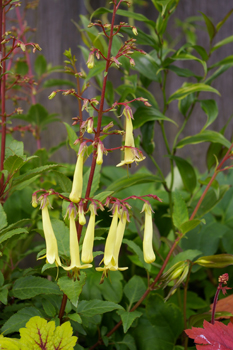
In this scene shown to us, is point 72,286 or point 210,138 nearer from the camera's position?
point 72,286

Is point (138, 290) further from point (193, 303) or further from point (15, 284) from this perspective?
point (15, 284)

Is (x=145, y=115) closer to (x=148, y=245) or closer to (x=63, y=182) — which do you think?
(x=63, y=182)

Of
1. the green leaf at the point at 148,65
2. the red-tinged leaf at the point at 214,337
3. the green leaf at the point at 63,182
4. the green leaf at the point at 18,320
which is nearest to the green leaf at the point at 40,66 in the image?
the green leaf at the point at 148,65

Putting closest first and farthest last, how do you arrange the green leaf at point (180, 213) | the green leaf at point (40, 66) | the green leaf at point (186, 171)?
the green leaf at point (180, 213)
the green leaf at point (186, 171)
the green leaf at point (40, 66)

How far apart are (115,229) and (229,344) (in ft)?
0.90

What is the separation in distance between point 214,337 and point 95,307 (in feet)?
0.75

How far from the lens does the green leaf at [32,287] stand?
2.08 ft

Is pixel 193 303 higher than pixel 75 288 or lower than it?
lower

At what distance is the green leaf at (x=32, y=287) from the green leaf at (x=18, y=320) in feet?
0.11

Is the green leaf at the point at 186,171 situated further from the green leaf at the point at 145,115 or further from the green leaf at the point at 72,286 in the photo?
the green leaf at the point at 72,286

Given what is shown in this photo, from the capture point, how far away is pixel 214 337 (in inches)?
21.5

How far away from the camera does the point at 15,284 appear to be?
26.4 inches

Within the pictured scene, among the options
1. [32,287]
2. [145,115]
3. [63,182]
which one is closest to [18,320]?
[32,287]

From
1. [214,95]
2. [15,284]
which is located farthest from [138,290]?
[214,95]
